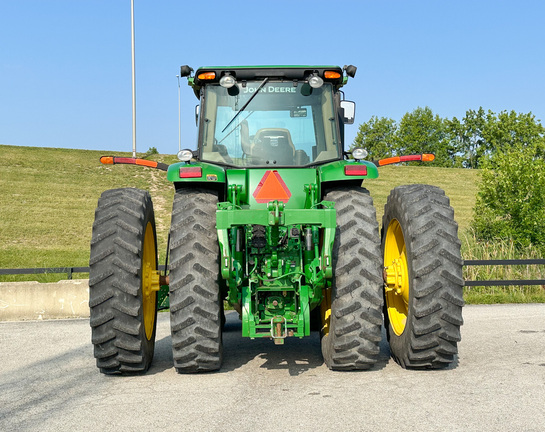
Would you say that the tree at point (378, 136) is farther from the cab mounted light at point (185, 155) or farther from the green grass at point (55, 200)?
the cab mounted light at point (185, 155)

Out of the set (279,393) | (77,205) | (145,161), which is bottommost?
(279,393)

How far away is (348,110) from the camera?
7121 mm

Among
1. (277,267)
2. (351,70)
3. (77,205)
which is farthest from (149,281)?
(77,205)

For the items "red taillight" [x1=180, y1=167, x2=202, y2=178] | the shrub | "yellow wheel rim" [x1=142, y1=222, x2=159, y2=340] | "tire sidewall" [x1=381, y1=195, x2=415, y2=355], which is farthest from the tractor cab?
the shrub

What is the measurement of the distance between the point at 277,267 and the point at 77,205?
30.0m

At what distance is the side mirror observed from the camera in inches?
280

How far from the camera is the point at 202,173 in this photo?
628 centimetres

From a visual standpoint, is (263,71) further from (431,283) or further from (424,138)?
(424,138)

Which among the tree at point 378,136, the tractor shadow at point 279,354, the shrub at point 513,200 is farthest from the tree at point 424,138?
the tractor shadow at point 279,354

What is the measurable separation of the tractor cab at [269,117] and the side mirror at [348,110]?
1 centimetres

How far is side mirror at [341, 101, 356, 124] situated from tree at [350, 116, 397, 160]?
271 ft

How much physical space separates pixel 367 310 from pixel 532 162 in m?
14.1

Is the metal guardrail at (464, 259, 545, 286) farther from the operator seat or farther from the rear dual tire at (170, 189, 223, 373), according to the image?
the rear dual tire at (170, 189, 223, 373)

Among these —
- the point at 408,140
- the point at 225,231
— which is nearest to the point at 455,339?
the point at 225,231
